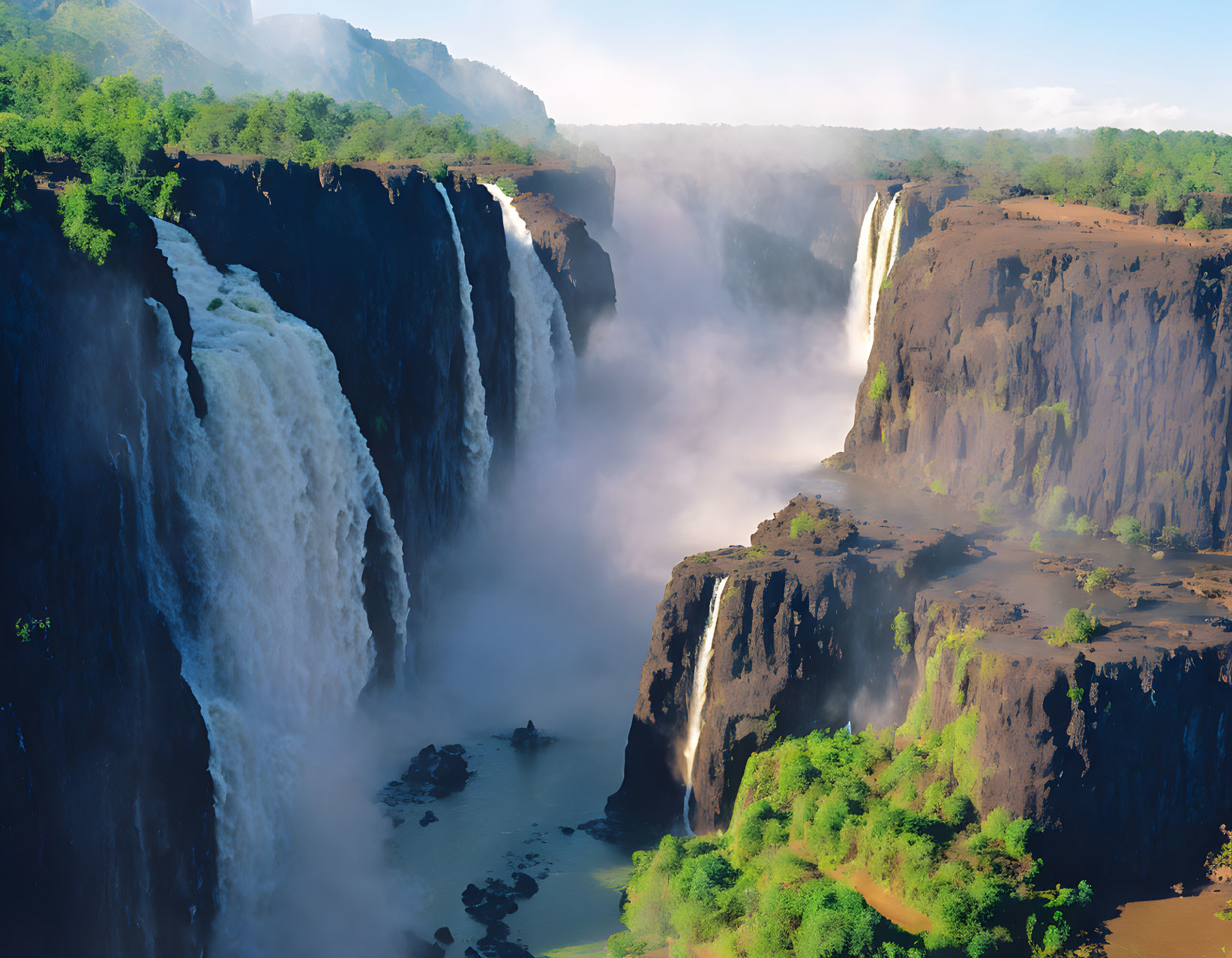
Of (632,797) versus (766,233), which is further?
(766,233)

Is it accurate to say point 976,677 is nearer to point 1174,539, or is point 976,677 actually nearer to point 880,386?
point 1174,539

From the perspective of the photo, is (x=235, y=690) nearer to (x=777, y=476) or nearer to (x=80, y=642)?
(x=80, y=642)

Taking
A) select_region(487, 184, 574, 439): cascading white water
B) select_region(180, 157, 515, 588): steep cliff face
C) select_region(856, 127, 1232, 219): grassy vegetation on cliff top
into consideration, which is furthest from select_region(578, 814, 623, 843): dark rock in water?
select_region(856, 127, 1232, 219): grassy vegetation on cliff top

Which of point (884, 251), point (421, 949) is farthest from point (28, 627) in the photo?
point (884, 251)

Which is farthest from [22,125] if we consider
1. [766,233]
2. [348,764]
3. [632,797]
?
[766,233]

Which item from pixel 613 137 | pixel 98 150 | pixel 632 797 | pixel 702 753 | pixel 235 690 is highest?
pixel 613 137

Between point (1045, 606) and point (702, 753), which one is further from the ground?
point (1045, 606)

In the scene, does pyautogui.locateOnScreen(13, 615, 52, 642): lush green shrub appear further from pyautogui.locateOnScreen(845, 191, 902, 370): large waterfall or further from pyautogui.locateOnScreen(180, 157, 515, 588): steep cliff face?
pyautogui.locateOnScreen(845, 191, 902, 370): large waterfall
